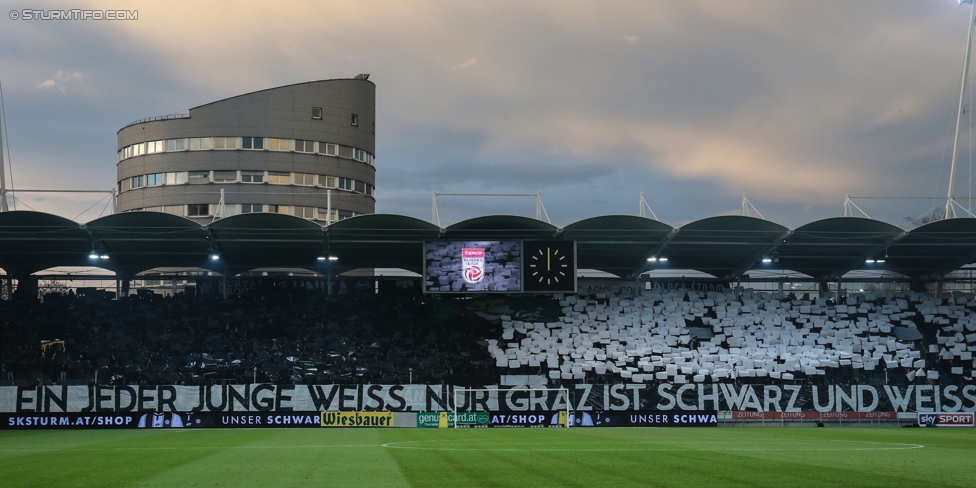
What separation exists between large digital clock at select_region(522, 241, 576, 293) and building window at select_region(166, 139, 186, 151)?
47153 mm

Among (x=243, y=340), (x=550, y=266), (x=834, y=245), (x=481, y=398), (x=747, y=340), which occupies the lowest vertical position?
(x=481, y=398)

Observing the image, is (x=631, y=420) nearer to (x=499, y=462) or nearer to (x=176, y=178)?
(x=499, y=462)

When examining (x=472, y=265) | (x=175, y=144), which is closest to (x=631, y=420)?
(x=472, y=265)

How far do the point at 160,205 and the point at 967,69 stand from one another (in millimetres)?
66540

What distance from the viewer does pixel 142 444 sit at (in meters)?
27.0

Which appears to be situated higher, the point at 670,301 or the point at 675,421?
the point at 670,301

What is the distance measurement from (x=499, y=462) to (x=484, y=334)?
→ 3176cm

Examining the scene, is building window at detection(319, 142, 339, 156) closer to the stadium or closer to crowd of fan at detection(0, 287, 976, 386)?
the stadium

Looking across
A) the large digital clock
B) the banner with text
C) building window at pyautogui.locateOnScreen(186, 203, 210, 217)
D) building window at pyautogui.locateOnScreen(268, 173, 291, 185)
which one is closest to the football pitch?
the banner with text

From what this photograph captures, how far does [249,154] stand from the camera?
82938 mm

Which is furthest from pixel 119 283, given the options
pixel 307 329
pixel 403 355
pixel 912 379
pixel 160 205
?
pixel 912 379

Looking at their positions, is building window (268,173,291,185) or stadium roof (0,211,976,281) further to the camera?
building window (268,173,291,185)

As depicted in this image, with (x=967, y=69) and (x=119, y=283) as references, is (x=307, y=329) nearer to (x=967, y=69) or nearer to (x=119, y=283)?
(x=119, y=283)

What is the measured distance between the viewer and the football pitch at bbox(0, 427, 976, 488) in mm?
16109
